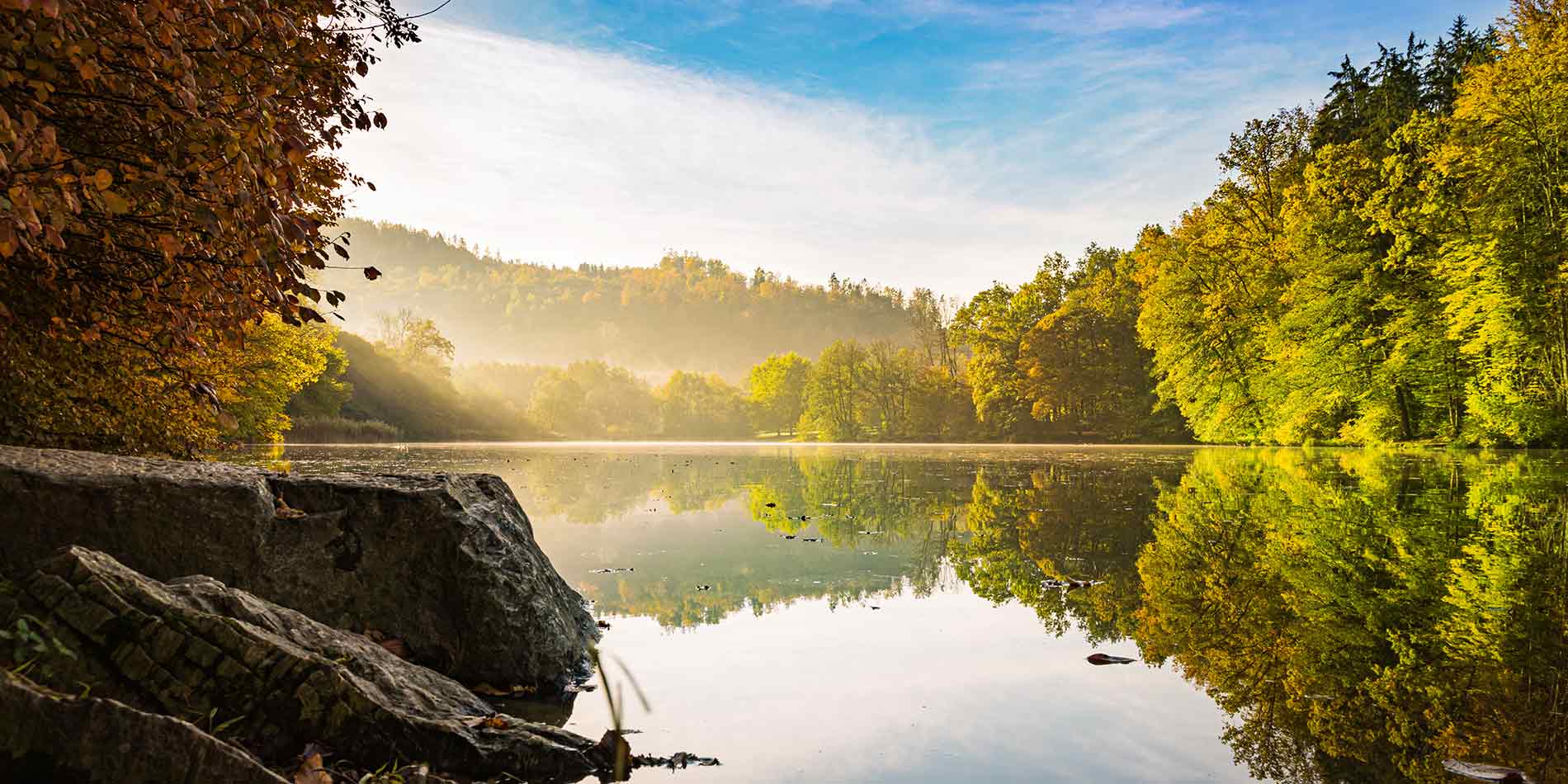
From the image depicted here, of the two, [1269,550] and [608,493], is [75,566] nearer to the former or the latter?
[1269,550]

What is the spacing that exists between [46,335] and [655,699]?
734 cm

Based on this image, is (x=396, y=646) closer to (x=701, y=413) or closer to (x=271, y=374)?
(x=271, y=374)

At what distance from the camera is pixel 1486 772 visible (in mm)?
3488

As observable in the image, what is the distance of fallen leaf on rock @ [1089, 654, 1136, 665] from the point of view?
5.42 m

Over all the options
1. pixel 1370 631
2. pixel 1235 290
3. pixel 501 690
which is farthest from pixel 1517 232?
pixel 501 690

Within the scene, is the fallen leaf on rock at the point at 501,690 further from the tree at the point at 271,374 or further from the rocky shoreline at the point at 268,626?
the tree at the point at 271,374

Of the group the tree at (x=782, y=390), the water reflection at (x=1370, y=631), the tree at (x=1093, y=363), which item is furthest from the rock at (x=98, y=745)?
the tree at (x=782, y=390)

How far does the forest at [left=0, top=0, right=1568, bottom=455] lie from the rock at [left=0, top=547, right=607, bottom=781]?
1452mm

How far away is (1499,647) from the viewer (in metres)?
5.32

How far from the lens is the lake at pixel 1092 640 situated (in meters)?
3.96

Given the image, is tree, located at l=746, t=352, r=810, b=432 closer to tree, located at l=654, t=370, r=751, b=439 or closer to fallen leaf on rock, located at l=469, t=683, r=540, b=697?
tree, located at l=654, t=370, r=751, b=439

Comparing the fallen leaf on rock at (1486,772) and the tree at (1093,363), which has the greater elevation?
the tree at (1093,363)

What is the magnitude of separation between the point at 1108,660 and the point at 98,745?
5.22 m

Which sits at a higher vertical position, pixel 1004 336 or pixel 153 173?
pixel 1004 336
